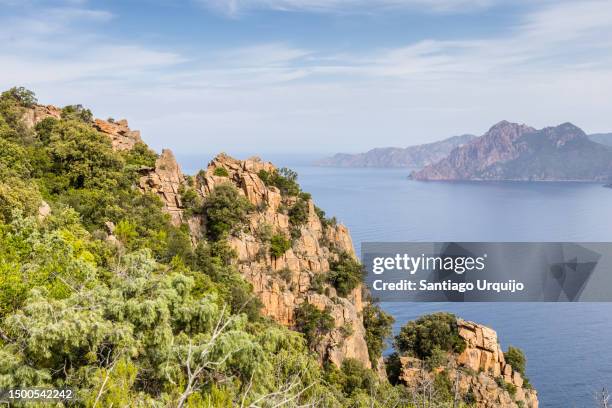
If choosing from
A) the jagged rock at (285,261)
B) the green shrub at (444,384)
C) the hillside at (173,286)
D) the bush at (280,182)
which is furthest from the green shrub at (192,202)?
the green shrub at (444,384)

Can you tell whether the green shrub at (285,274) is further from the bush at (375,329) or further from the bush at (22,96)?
the bush at (22,96)

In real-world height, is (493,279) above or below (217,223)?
below

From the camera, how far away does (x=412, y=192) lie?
6757 inches

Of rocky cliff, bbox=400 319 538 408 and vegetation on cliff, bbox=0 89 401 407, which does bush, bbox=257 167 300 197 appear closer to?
vegetation on cliff, bbox=0 89 401 407

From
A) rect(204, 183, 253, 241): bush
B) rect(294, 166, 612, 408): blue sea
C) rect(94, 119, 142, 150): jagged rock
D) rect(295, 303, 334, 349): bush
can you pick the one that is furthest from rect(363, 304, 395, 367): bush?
rect(94, 119, 142, 150): jagged rock

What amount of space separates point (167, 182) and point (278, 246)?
7.57 m

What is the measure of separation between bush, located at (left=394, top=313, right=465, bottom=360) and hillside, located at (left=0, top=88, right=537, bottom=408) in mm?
174

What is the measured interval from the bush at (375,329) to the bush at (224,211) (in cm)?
1054

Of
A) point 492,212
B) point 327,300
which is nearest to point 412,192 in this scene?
point 492,212

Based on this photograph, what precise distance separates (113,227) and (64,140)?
9771mm

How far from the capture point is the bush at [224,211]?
1280 inches

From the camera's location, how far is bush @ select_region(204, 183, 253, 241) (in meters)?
32.5

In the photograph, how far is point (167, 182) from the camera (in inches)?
1341

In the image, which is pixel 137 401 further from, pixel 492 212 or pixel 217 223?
pixel 492 212
